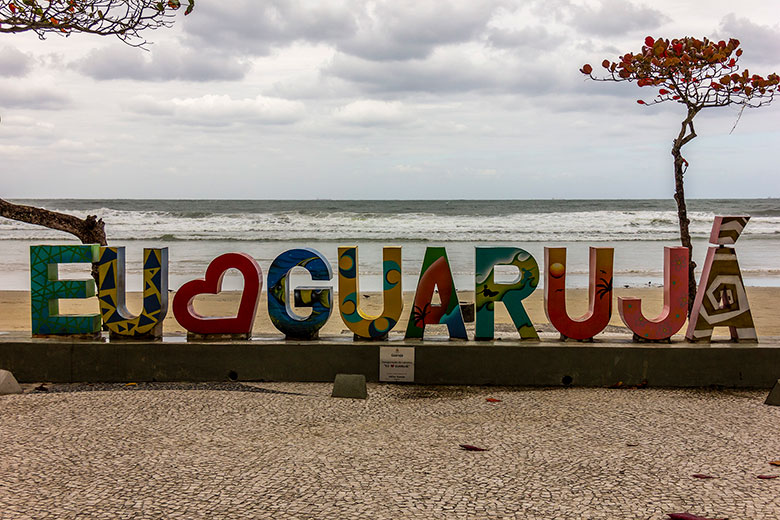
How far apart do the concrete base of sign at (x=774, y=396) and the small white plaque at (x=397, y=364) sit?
123 inches

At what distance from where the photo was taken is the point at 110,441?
16.0 feet

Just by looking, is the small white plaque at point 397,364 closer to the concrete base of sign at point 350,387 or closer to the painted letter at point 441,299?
the painted letter at point 441,299

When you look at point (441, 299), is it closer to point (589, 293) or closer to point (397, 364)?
point (397, 364)

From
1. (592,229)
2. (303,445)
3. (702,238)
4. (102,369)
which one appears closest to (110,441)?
(303,445)

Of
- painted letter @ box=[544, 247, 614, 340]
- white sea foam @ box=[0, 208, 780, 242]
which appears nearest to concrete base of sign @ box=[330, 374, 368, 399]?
painted letter @ box=[544, 247, 614, 340]

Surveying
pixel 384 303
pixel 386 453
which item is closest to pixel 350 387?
pixel 384 303

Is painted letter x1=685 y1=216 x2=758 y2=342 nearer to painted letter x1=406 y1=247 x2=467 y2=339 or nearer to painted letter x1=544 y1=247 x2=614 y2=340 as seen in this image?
painted letter x1=544 y1=247 x2=614 y2=340

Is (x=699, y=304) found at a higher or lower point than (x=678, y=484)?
higher

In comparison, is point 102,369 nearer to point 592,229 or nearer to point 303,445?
point 303,445

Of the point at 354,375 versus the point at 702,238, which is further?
the point at 702,238

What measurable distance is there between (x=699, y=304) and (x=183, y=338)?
5.15 meters

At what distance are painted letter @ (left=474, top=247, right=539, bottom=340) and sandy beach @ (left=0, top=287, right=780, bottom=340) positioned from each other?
7.99 ft

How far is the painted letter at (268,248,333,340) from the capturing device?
681cm

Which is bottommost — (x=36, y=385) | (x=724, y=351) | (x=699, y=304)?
(x=36, y=385)
